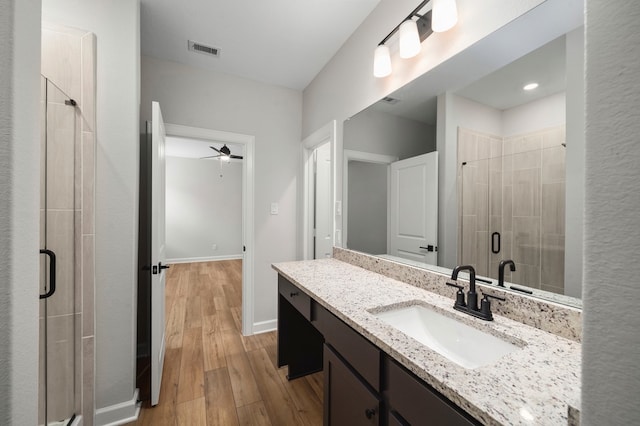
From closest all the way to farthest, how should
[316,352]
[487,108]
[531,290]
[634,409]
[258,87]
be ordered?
[634,409], [531,290], [487,108], [316,352], [258,87]

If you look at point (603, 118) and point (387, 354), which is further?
point (387, 354)

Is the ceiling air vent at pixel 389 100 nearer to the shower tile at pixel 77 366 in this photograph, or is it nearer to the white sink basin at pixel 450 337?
the white sink basin at pixel 450 337

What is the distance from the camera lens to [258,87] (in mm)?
2721

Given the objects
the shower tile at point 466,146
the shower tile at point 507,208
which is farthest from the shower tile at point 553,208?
the shower tile at point 466,146

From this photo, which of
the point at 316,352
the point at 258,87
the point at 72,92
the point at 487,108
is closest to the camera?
the point at 487,108

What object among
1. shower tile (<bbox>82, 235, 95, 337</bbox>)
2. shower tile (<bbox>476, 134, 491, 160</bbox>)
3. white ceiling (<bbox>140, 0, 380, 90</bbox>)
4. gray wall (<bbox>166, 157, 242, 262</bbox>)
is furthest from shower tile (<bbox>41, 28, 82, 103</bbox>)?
gray wall (<bbox>166, 157, 242, 262</bbox>)

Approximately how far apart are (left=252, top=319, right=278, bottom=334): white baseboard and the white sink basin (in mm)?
1982

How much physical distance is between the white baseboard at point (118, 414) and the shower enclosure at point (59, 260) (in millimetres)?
136

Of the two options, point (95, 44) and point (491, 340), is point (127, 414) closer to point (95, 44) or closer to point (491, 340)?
point (491, 340)

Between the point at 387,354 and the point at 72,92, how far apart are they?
2091 millimetres

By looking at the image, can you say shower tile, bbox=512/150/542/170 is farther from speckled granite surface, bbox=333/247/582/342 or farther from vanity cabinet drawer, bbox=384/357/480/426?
vanity cabinet drawer, bbox=384/357/480/426

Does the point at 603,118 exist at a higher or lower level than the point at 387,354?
higher

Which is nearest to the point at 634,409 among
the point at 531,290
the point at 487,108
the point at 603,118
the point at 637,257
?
the point at 637,257

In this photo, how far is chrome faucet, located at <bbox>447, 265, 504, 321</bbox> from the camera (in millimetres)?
950
